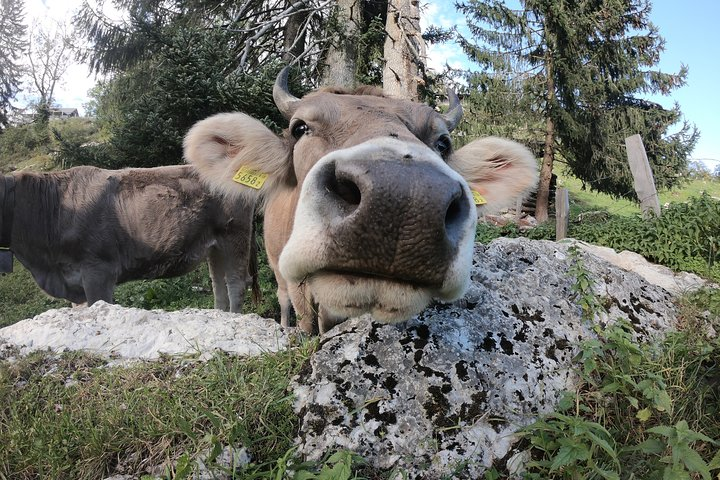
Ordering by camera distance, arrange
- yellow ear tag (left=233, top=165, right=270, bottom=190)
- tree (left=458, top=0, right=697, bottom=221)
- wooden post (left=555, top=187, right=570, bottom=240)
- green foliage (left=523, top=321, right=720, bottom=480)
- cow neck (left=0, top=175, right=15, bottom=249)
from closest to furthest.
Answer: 1. green foliage (left=523, top=321, right=720, bottom=480)
2. yellow ear tag (left=233, top=165, right=270, bottom=190)
3. cow neck (left=0, top=175, right=15, bottom=249)
4. wooden post (left=555, top=187, right=570, bottom=240)
5. tree (left=458, top=0, right=697, bottom=221)

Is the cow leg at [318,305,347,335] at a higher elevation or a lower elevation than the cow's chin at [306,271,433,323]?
lower

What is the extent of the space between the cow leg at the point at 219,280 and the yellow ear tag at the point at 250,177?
465 centimetres

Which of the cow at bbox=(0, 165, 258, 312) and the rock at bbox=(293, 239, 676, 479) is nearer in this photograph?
the rock at bbox=(293, 239, 676, 479)

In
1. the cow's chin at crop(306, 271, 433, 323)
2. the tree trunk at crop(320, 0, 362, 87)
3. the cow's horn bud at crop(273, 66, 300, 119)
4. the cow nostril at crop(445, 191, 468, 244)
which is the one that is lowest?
the cow's chin at crop(306, 271, 433, 323)

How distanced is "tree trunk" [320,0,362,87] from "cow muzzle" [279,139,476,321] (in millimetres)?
8408

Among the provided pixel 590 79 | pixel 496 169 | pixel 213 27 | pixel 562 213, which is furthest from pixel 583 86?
pixel 496 169

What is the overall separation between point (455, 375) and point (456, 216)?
2.81 feet

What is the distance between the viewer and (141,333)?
3047 millimetres

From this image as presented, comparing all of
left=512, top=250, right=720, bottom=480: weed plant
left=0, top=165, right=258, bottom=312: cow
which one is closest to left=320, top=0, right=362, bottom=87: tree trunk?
left=0, top=165, right=258, bottom=312: cow

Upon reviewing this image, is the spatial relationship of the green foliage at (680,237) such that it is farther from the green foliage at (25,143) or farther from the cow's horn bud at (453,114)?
the green foliage at (25,143)

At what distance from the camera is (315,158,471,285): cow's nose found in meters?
1.72

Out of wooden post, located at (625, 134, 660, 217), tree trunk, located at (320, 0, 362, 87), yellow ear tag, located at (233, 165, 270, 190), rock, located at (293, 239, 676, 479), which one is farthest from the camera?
tree trunk, located at (320, 0, 362, 87)

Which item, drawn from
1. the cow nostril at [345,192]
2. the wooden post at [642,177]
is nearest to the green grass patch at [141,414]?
the cow nostril at [345,192]

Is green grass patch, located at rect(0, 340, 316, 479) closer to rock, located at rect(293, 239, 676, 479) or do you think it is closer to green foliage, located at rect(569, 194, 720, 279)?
rock, located at rect(293, 239, 676, 479)
